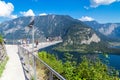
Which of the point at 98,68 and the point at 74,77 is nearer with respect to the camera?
the point at 74,77

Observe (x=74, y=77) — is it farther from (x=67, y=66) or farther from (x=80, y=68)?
(x=80, y=68)

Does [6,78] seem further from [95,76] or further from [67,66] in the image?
[95,76]

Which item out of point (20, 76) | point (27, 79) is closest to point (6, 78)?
point (20, 76)

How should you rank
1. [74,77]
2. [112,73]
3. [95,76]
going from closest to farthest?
[74,77]
[95,76]
[112,73]

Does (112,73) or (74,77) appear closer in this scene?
(74,77)

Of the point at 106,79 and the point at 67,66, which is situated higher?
the point at 67,66

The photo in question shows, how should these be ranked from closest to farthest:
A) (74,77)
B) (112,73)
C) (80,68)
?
(74,77) < (80,68) < (112,73)

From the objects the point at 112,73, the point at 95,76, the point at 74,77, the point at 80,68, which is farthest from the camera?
the point at 112,73

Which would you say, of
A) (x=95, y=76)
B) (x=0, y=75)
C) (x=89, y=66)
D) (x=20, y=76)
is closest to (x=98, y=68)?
(x=89, y=66)

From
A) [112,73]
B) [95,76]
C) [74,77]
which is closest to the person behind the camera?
[74,77]
